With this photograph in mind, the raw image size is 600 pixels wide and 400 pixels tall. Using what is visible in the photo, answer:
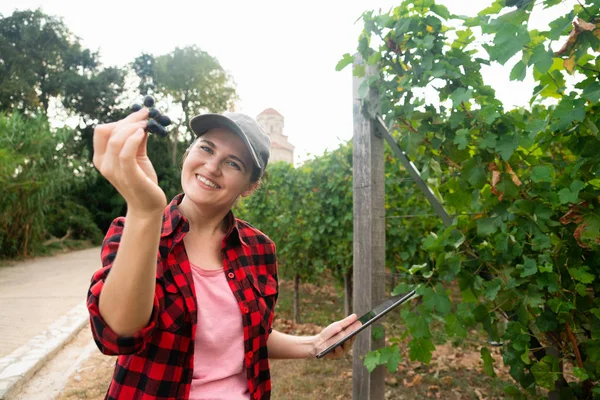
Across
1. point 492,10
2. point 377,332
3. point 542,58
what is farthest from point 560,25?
point 377,332

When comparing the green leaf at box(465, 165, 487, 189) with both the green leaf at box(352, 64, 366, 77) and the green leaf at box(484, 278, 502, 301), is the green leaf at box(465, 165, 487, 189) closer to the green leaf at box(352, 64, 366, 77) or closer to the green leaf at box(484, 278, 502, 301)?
the green leaf at box(484, 278, 502, 301)

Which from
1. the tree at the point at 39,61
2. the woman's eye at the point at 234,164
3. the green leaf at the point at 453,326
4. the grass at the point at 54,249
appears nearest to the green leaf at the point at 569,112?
the green leaf at the point at 453,326

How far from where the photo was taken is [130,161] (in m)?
0.85

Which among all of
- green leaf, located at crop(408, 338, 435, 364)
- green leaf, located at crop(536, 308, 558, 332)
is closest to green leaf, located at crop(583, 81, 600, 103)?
green leaf, located at crop(536, 308, 558, 332)

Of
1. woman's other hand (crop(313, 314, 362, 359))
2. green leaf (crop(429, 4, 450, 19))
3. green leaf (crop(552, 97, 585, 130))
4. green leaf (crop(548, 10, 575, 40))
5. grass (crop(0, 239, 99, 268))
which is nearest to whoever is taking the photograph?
green leaf (crop(548, 10, 575, 40))

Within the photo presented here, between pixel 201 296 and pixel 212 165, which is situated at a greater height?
pixel 212 165

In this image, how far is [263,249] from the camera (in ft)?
5.78

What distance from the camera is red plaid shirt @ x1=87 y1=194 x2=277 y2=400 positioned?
1067 mm

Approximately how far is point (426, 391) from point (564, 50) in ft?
A: 11.2

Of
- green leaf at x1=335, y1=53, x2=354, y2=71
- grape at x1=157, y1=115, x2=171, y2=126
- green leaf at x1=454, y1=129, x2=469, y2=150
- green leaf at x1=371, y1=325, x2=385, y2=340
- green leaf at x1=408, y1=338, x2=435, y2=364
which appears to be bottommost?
green leaf at x1=371, y1=325, x2=385, y2=340

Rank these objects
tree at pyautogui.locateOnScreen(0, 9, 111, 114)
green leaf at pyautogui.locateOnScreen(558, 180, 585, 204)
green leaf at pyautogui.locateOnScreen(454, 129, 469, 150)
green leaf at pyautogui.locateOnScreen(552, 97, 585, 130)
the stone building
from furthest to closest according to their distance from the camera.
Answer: the stone building < tree at pyautogui.locateOnScreen(0, 9, 111, 114) < green leaf at pyautogui.locateOnScreen(454, 129, 469, 150) < green leaf at pyautogui.locateOnScreen(558, 180, 585, 204) < green leaf at pyautogui.locateOnScreen(552, 97, 585, 130)

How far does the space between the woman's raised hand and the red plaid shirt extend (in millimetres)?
293

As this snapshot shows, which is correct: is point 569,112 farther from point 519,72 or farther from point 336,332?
point 336,332

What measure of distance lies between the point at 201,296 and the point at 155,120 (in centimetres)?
70
